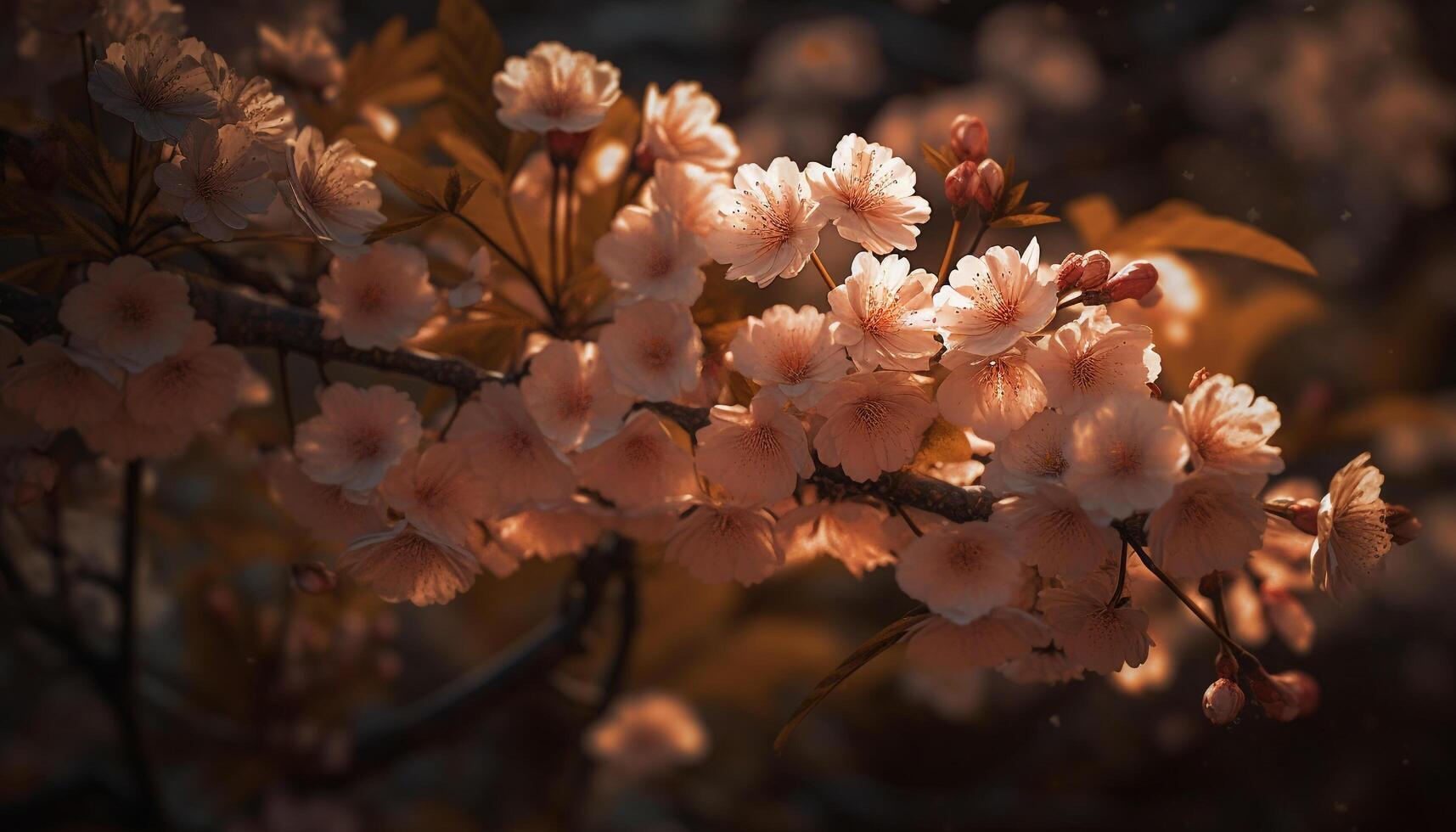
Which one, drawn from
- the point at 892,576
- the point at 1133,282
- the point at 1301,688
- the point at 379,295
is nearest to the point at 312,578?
the point at 379,295

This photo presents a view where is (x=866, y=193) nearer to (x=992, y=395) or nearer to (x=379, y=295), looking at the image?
(x=992, y=395)

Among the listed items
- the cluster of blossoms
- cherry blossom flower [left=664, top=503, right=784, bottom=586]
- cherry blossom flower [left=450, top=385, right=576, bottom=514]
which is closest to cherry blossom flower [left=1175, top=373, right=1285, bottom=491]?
the cluster of blossoms

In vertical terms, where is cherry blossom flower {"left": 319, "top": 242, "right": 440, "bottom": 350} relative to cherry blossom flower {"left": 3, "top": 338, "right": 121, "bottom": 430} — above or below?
above

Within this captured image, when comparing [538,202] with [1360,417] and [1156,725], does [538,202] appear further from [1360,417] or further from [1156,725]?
[1156,725]

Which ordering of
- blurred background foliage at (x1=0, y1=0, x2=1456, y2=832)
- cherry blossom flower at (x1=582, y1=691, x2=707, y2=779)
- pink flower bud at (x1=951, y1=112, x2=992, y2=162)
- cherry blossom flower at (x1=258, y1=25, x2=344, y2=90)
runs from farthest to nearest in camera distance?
cherry blossom flower at (x1=582, y1=691, x2=707, y2=779)
blurred background foliage at (x1=0, y1=0, x2=1456, y2=832)
cherry blossom flower at (x1=258, y1=25, x2=344, y2=90)
pink flower bud at (x1=951, y1=112, x2=992, y2=162)

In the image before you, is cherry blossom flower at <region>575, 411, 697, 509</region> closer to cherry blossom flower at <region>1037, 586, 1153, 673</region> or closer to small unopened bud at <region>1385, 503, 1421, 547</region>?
cherry blossom flower at <region>1037, 586, 1153, 673</region>

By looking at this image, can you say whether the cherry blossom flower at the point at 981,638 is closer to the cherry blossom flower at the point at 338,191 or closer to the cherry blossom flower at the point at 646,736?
the cherry blossom flower at the point at 338,191
